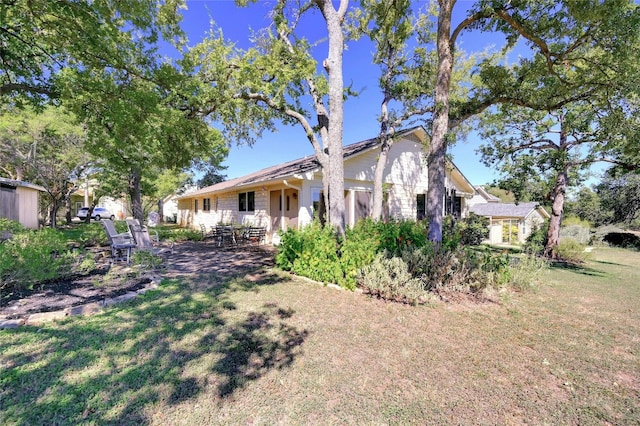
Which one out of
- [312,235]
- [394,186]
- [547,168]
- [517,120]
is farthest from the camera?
[394,186]

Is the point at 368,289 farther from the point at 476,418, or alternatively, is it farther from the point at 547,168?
the point at 547,168

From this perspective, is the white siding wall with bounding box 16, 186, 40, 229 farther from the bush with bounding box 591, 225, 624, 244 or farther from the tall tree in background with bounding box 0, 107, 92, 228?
the bush with bounding box 591, 225, 624, 244

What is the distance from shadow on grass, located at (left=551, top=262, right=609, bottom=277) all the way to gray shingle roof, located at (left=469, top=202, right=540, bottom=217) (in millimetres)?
14109

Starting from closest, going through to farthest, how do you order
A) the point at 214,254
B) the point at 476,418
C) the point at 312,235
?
1. the point at 476,418
2. the point at 312,235
3. the point at 214,254

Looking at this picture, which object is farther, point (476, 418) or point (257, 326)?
point (257, 326)

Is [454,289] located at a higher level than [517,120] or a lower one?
lower

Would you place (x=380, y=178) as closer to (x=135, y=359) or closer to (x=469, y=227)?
(x=469, y=227)

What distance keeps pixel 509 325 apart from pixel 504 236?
74.7 feet

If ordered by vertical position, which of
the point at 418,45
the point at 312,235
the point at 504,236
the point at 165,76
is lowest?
the point at 504,236

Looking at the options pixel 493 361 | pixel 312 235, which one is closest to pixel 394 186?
pixel 312 235

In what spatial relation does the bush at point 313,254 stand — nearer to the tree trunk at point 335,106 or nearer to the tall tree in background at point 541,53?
the tree trunk at point 335,106

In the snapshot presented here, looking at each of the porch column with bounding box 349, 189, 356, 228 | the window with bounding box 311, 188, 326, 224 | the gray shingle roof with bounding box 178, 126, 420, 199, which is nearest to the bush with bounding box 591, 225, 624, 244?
the gray shingle roof with bounding box 178, 126, 420, 199

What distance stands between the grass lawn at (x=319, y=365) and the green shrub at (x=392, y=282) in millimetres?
333

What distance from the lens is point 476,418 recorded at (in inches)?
91.0
